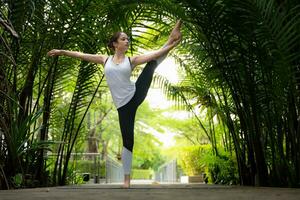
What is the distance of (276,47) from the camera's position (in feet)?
10.4

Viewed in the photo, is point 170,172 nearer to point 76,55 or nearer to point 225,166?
point 225,166

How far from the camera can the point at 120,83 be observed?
365 centimetres

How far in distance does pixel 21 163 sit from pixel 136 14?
195 cm

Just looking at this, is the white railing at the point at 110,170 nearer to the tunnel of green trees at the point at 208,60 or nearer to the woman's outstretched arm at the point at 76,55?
the tunnel of green trees at the point at 208,60

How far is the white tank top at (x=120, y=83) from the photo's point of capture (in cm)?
366

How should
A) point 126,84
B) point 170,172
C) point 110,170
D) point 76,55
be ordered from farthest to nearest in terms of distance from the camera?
point 170,172 < point 110,170 < point 76,55 < point 126,84

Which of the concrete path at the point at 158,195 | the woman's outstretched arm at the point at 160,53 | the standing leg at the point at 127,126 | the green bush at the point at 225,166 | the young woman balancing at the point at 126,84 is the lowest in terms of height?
the concrete path at the point at 158,195

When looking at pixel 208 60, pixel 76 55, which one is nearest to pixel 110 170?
pixel 208 60

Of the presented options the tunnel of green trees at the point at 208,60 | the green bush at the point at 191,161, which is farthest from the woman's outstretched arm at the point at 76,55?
the green bush at the point at 191,161

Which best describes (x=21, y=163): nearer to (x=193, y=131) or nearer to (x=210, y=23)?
(x=210, y=23)

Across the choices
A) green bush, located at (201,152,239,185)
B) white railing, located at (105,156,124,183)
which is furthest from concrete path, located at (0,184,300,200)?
white railing, located at (105,156,124,183)

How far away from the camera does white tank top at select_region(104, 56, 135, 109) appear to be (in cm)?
366

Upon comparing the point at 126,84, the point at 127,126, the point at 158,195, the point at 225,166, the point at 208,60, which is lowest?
the point at 158,195

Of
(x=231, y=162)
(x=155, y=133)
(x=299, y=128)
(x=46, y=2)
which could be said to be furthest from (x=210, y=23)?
(x=155, y=133)
